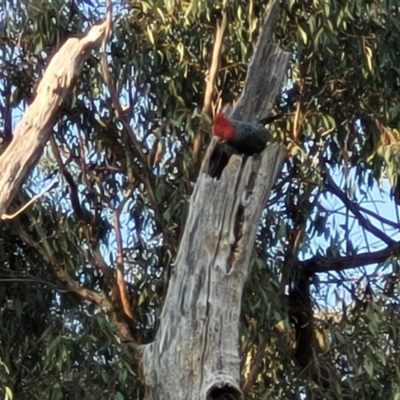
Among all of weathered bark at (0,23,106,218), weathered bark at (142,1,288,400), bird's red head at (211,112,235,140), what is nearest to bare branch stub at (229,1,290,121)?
bird's red head at (211,112,235,140)

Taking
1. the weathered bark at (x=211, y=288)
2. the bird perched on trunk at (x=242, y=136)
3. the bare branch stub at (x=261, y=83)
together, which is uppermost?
the bare branch stub at (x=261, y=83)

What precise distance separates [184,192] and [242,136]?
231 cm

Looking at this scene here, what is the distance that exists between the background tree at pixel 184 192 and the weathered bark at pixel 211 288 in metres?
2.22

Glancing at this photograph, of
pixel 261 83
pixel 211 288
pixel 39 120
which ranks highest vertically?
pixel 39 120

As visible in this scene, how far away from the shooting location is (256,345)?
21.2 feet

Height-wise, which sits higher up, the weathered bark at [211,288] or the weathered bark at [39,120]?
the weathered bark at [39,120]

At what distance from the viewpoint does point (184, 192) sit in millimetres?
6344

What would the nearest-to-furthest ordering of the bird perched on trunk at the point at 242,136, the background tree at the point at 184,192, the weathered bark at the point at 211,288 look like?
the weathered bark at the point at 211,288 → the bird perched on trunk at the point at 242,136 → the background tree at the point at 184,192

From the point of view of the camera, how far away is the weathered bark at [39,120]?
500 centimetres

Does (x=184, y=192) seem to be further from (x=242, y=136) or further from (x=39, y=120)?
(x=242, y=136)

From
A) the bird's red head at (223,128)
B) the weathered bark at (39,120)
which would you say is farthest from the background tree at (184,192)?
the bird's red head at (223,128)

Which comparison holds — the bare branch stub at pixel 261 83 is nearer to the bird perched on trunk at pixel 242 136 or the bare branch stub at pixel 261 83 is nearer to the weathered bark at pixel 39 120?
the bird perched on trunk at pixel 242 136

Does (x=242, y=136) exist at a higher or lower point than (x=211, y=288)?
higher

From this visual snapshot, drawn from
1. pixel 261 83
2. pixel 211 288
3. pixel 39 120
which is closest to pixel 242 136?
pixel 261 83
